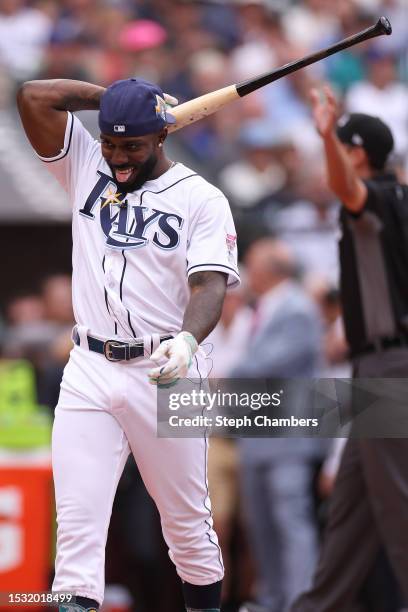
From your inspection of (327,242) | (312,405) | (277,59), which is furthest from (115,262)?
(277,59)

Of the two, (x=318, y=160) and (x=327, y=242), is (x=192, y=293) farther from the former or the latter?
(x=318, y=160)

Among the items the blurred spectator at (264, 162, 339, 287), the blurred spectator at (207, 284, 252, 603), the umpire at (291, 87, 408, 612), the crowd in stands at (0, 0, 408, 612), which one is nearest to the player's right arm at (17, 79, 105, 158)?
the umpire at (291, 87, 408, 612)

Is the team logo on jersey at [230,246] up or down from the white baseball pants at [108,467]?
up

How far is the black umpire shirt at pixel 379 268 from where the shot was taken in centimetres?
527

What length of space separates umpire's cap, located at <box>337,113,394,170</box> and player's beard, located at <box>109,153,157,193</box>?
4.70 ft

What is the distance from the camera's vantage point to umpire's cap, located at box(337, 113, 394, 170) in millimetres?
5375

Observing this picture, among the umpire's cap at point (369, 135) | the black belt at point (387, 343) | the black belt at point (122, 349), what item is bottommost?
the black belt at point (122, 349)

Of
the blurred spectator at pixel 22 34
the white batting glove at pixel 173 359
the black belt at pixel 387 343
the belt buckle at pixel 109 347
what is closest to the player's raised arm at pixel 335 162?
the black belt at pixel 387 343

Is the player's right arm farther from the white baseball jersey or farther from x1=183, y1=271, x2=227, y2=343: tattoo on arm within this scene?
x1=183, y1=271, x2=227, y2=343: tattoo on arm

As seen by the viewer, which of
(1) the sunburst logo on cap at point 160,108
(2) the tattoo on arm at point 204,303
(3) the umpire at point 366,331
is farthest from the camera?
(3) the umpire at point 366,331

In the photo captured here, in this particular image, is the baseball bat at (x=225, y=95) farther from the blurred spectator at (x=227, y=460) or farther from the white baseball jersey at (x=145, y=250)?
Result: the blurred spectator at (x=227, y=460)

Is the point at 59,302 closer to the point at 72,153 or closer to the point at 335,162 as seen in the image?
the point at 335,162

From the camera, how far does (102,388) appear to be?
421 centimetres

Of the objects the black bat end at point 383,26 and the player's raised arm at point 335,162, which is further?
the player's raised arm at point 335,162
